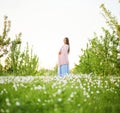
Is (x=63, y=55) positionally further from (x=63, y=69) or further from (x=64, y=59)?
(x=63, y=69)

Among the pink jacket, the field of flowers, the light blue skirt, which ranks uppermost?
the pink jacket

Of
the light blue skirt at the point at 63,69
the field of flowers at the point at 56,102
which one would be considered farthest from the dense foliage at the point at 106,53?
the field of flowers at the point at 56,102

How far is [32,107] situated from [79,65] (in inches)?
601

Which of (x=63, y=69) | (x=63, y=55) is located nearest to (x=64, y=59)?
(x=63, y=55)

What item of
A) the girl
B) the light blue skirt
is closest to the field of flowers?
the girl

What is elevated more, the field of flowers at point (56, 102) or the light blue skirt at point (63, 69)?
the light blue skirt at point (63, 69)

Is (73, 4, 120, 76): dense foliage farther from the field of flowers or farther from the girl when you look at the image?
the field of flowers

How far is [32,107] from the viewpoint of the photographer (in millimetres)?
6875

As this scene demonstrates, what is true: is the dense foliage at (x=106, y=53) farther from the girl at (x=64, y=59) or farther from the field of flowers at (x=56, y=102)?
the field of flowers at (x=56, y=102)

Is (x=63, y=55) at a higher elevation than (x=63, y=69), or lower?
higher

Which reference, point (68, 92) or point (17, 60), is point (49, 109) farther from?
point (17, 60)

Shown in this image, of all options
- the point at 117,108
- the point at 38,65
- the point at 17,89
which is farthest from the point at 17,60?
the point at 117,108

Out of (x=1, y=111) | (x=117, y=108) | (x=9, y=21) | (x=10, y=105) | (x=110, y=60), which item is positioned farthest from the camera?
(x=9, y=21)

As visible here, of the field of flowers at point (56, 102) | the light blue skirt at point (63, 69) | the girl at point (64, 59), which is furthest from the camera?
the light blue skirt at point (63, 69)
